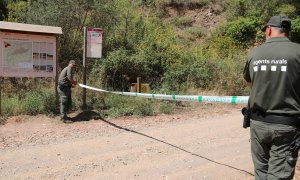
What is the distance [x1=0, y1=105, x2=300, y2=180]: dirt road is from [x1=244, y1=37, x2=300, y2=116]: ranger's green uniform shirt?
2275 mm

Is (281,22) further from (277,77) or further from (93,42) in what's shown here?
(93,42)

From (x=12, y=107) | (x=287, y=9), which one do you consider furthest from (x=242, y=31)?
(x=12, y=107)

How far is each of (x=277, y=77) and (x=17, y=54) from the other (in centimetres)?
795

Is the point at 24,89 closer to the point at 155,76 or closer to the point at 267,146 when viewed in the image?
the point at 155,76

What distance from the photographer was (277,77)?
12.4 ft

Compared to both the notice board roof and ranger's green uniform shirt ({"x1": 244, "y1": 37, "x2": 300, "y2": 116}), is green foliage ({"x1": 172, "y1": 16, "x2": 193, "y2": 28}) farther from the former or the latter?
ranger's green uniform shirt ({"x1": 244, "y1": 37, "x2": 300, "y2": 116})

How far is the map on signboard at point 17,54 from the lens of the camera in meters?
9.85

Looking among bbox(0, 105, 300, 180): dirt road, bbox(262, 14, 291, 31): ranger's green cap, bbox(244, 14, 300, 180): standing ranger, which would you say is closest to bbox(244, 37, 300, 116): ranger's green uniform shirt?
bbox(244, 14, 300, 180): standing ranger

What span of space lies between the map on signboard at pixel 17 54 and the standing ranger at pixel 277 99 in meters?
7.60

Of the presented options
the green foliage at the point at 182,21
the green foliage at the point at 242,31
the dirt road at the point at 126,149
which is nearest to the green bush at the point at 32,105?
the dirt road at the point at 126,149

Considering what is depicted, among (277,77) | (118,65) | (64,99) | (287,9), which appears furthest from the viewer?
(287,9)

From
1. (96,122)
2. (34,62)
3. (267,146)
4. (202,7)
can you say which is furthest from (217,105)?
(202,7)

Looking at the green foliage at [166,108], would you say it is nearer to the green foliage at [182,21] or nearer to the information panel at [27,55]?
the information panel at [27,55]

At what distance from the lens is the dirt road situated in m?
5.90
